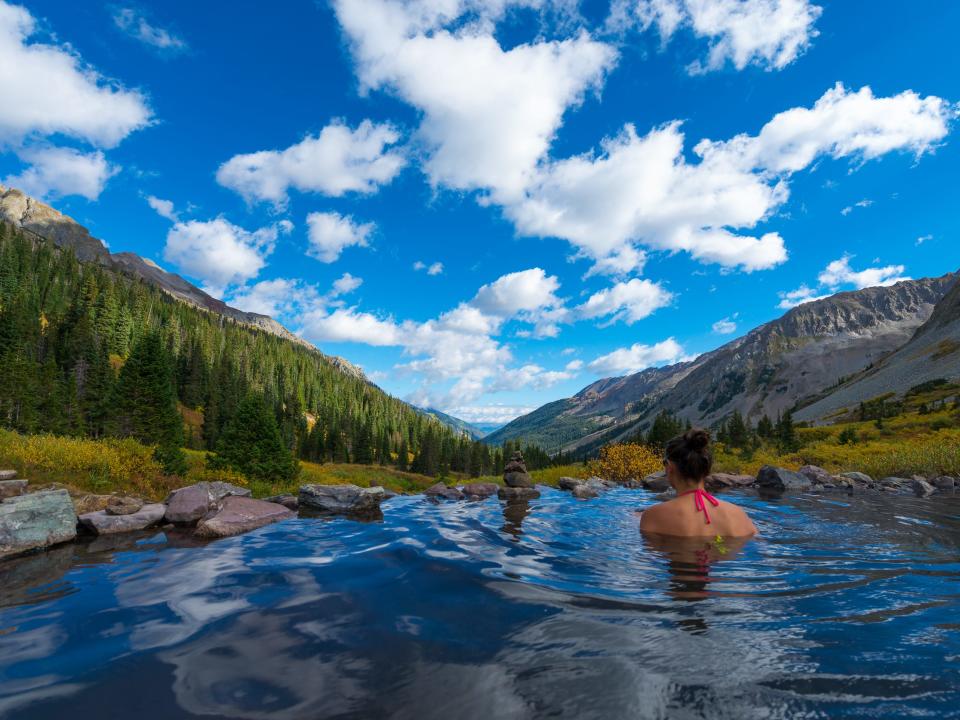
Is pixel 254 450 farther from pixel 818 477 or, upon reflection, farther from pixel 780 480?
pixel 818 477

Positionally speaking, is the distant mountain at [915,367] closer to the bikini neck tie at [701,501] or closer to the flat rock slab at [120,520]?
the bikini neck tie at [701,501]

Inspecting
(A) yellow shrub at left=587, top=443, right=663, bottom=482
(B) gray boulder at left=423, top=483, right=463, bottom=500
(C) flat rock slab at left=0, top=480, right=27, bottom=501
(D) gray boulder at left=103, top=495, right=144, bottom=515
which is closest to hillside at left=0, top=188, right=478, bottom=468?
(B) gray boulder at left=423, top=483, right=463, bottom=500

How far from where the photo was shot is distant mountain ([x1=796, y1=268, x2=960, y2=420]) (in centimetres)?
8614

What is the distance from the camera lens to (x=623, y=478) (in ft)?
104

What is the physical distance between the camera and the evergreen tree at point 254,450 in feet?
79.2

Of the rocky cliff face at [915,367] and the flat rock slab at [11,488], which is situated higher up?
the rocky cliff face at [915,367]

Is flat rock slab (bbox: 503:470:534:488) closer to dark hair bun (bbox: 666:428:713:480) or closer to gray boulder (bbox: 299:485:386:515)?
gray boulder (bbox: 299:485:386:515)

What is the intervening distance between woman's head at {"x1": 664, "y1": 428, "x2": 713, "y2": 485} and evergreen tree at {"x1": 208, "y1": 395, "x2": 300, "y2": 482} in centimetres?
2255

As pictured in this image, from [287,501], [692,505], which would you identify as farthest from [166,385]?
[692,505]

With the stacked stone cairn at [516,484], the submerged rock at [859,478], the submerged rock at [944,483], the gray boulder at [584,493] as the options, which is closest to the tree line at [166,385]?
the stacked stone cairn at [516,484]

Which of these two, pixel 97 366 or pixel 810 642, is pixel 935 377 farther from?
pixel 97 366

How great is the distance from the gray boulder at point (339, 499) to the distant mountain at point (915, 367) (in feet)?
336

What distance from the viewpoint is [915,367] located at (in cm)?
9588

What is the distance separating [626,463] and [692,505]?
82.7 ft
